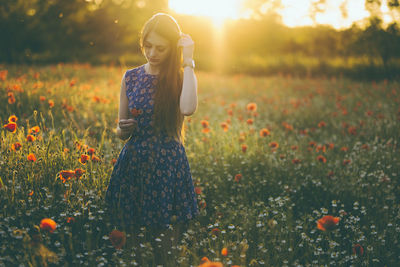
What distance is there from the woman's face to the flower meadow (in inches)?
37.4

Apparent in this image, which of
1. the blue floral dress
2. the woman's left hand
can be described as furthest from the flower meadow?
the woman's left hand

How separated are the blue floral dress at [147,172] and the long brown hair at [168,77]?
0.23 ft

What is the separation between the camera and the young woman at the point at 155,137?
257 cm

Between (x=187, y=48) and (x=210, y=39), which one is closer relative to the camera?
(x=187, y=48)

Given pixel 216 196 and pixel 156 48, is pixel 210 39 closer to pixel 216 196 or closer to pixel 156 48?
pixel 216 196

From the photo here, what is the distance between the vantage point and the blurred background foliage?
20.2ft

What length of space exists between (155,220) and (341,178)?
2.49 meters

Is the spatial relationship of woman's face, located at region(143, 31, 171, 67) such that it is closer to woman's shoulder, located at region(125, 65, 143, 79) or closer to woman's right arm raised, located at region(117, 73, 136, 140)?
woman's shoulder, located at region(125, 65, 143, 79)

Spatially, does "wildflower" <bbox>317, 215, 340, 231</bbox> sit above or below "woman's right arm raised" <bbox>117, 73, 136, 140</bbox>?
below

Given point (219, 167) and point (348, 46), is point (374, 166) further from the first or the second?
point (348, 46)

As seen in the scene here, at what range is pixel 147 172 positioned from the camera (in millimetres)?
2699

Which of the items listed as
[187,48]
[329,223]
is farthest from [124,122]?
[329,223]

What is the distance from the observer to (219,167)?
422 centimetres

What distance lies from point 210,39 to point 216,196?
85.4 ft
